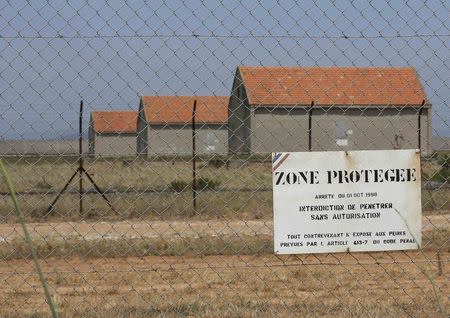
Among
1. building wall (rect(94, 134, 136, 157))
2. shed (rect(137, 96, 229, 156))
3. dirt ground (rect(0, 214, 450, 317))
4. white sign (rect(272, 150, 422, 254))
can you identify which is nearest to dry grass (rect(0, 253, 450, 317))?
dirt ground (rect(0, 214, 450, 317))

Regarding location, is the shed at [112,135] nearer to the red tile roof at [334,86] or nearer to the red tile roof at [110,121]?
the red tile roof at [110,121]

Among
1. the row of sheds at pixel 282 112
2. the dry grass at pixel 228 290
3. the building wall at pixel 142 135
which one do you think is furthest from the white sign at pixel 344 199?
A: the building wall at pixel 142 135

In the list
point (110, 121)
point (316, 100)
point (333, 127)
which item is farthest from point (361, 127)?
point (110, 121)

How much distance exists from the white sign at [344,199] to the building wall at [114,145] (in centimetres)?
155

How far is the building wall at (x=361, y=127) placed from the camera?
5930mm

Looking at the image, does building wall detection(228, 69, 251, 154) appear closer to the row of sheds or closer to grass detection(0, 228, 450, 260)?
the row of sheds

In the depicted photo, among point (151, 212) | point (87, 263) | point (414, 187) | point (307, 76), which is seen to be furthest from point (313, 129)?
point (151, 212)

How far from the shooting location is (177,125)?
6500 mm

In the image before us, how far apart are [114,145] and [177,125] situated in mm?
731

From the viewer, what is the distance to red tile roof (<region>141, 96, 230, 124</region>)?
5035 millimetres

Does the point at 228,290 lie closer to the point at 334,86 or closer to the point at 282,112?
the point at 282,112

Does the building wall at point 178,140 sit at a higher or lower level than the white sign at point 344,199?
higher

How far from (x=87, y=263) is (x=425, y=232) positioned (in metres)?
5.19

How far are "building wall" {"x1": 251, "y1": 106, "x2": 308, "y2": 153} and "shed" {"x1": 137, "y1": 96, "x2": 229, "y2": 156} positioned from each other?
26cm
